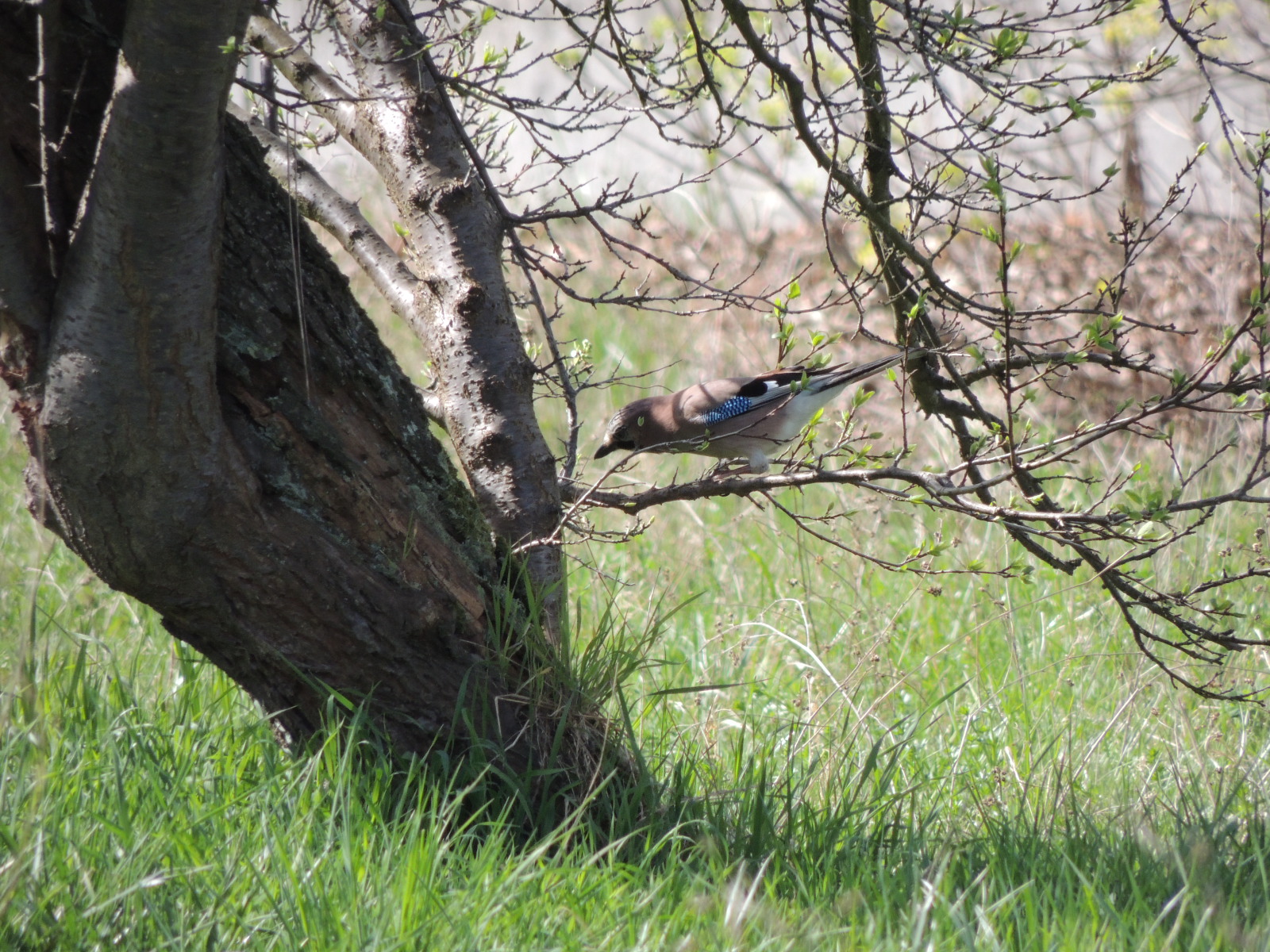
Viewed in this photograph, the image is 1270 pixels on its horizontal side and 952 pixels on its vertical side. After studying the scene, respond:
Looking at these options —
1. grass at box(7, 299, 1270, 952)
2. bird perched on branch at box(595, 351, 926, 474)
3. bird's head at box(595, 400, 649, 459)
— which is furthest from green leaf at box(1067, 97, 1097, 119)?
bird's head at box(595, 400, 649, 459)

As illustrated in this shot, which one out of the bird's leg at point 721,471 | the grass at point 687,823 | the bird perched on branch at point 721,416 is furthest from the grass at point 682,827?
the bird perched on branch at point 721,416

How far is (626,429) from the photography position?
516 cm

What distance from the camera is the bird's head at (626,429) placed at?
16.8ft

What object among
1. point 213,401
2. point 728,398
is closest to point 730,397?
point 728,398

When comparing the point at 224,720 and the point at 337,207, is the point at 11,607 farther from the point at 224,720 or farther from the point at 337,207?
the point at 337,207

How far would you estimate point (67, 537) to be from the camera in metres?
2.35

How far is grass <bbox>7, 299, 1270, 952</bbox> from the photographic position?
210 cm

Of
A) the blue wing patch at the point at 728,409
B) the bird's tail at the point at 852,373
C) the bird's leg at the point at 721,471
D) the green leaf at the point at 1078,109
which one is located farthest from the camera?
the blue wing patch at the point at 728,409

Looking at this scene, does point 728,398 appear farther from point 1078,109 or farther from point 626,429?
point 1078,109

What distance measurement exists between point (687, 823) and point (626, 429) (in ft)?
9.19

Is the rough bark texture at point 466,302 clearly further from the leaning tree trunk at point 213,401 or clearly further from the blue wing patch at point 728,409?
the blue wing patch at point 728,409

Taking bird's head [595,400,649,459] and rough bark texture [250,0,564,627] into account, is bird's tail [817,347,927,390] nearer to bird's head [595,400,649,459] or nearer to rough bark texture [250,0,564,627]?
bird's head [595,400,649,459]

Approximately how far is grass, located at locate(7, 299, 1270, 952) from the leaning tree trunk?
0.21 metres

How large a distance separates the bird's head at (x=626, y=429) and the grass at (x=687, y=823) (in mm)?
1270
